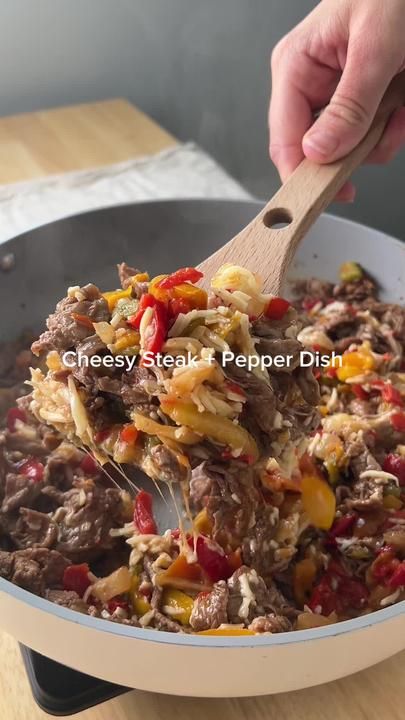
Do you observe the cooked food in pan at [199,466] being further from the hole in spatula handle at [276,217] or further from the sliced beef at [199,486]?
the hole in spatula handle at [276,217]

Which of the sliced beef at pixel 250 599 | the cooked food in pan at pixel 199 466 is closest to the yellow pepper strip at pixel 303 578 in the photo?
the cooked food in pan at pixel 199 466

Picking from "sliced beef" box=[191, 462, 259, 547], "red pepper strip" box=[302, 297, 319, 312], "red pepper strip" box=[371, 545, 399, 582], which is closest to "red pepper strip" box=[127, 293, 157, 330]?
"sliced beef" box=[191, 462, 259, 547]

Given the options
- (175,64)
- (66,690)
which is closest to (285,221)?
(66,690)

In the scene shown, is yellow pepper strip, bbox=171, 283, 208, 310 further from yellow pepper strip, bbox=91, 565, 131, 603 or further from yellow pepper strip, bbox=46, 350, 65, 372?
yellow pepper strip, bbox=91, 565, 131, 603

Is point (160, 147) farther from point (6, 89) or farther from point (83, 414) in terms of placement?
point (83, 414)

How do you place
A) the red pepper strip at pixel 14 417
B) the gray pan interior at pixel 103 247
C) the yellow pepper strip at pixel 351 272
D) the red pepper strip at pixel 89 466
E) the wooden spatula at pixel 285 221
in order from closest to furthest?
the wooden spatula at pixel 285 221 → the red pepper strip at pixel 89 466 → the red pepper strip at pixel 14 417 → the gray pan interior at pixel 103 247 → the yellow pepper strip at pixel 351 272

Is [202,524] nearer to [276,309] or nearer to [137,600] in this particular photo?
[137,600]
